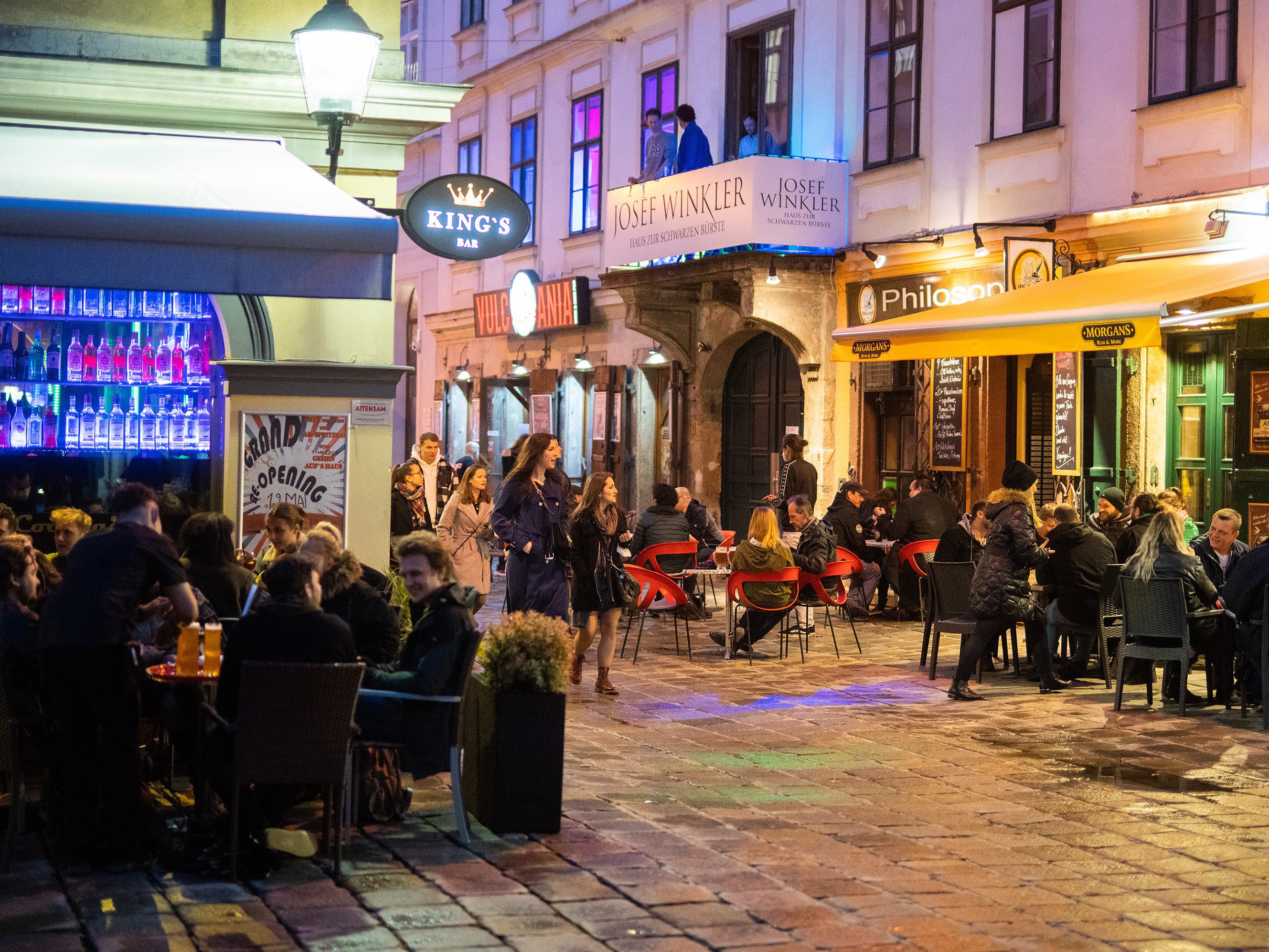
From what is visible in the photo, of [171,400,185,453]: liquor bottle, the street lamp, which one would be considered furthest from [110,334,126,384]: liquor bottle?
the street lamp

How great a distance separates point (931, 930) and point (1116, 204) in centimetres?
1096

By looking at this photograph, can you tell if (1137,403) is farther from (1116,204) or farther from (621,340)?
(621,340)

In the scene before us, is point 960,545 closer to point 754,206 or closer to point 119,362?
point 119,362

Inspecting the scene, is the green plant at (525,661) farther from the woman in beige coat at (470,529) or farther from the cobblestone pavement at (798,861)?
the woman in beige coat at (470,529)

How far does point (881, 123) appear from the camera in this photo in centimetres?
1869

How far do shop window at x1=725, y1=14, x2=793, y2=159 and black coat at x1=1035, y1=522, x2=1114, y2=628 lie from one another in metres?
9.52

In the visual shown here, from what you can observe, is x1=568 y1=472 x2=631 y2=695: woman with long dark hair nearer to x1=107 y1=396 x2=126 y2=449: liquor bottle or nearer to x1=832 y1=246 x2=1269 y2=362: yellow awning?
x1=832 y1=246 x2=1269 y2=362: yellow awning

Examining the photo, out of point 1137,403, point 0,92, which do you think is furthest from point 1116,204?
point 0,92

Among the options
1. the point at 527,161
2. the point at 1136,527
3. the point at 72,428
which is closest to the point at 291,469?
the point at 72,428

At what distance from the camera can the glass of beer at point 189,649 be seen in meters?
6.79

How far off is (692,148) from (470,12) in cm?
1008

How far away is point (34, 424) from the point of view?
1085 cm

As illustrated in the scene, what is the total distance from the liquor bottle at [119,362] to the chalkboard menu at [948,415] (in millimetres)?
8924

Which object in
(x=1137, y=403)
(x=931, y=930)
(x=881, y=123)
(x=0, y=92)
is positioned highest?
(x=881, y=123)
